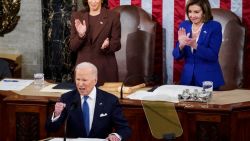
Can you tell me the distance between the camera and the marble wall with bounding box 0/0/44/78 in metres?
8.02

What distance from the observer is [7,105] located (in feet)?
18.2

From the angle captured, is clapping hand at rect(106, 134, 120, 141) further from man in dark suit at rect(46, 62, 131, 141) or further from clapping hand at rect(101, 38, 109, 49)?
clapping hand at rect(101, 38, 109, 49)

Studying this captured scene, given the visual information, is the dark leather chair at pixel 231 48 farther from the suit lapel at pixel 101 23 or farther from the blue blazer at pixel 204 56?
the suit lapel at pixel 101 23

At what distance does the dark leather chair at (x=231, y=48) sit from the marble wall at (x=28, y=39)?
7.93 feet

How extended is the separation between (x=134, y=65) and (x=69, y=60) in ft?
3.12

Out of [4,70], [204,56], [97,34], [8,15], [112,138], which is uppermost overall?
[8,15]

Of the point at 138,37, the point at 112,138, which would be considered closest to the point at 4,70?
the point at 138,37

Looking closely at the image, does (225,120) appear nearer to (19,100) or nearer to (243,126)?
(243,126)

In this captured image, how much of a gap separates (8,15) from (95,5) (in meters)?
2.38

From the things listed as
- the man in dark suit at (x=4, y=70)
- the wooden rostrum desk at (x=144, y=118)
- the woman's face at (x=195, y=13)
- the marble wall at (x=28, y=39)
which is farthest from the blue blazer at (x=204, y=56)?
the marble wall at (x=28, y=39)

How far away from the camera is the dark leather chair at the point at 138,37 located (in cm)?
741

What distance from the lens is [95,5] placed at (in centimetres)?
602

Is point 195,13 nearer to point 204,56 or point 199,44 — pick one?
point 199,44

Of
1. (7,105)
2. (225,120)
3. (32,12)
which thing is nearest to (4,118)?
(7,105)
